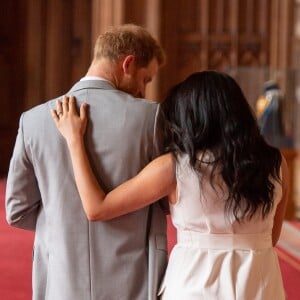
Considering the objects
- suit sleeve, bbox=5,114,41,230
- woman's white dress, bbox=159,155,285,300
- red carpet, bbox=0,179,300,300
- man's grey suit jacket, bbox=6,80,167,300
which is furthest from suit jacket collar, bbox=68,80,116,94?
red carpet, bbox=0,179,300,300

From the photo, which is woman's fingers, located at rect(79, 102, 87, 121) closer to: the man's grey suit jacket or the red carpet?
the man's grey suit jacket

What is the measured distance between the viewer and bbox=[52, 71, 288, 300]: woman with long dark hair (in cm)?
214

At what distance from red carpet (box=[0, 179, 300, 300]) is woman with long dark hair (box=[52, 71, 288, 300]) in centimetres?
225

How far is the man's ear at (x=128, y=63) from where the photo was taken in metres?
2.28

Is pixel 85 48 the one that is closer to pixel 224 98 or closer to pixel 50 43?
pixel 50 43

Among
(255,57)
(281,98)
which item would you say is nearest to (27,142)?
(281,98)

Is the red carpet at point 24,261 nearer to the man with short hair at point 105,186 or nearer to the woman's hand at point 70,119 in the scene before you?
the man with short hair at point 105,186

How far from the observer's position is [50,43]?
10.1m

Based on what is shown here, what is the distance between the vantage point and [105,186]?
2.29m

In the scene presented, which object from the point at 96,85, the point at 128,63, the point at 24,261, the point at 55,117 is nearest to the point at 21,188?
the point at 55,117

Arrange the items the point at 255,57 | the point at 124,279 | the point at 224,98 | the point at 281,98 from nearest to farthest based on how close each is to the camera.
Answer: the point at 224,98
the point at 124,279
the point at 281,98
the point at 255,57

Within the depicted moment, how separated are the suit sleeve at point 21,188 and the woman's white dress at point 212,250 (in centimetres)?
49

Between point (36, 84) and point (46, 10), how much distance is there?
100 cm

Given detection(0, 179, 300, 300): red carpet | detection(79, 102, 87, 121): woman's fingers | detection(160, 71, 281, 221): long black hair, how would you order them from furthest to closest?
detection(0, 179, 300, 300): red carpet, detection(79, 102, 87, 121): woman's fingers, detection(160, 71, 281, 221): long black hair
